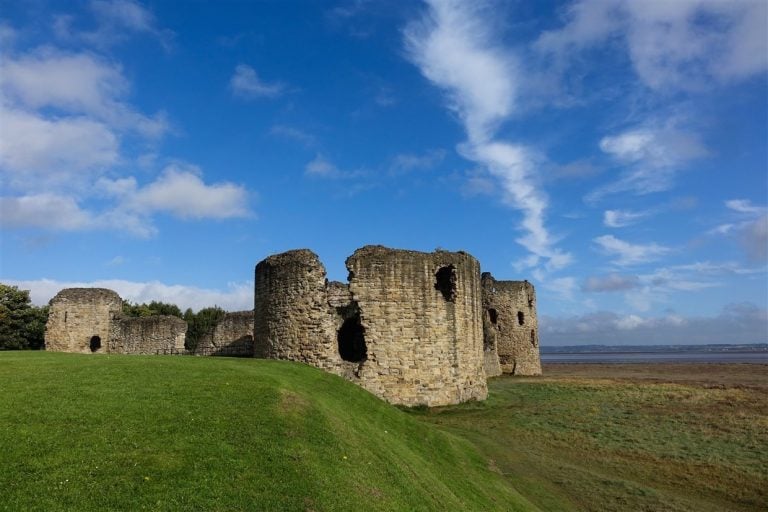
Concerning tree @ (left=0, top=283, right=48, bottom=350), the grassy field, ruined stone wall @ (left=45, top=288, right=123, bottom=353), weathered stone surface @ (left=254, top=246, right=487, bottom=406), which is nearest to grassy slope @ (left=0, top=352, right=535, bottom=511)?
the grassy field

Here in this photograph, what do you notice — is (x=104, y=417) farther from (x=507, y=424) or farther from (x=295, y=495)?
(x=507, y=424)

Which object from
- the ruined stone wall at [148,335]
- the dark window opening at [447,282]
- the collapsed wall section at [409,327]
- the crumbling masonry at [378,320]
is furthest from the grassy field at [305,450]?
the ruined stone wall at [148,335]

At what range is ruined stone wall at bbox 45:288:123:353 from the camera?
117 feet

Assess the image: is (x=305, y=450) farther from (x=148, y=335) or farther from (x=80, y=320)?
(x=80, y=320)

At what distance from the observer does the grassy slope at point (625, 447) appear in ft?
47.0

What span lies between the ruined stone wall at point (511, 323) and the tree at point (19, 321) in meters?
35.1

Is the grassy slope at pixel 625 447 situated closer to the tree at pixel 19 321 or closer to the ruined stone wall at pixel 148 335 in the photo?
the ruined stone wall at pixel 148 335

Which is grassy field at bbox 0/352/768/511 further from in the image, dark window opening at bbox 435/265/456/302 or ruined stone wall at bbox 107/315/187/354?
ruined stone wall at bbox 107/315/187/354

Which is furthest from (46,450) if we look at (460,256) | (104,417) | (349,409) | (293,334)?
(460,256)

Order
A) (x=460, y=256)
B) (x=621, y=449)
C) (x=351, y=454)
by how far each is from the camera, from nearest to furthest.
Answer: (x=351, y=454) → (x=621, y=449) → (x=460, y=256)

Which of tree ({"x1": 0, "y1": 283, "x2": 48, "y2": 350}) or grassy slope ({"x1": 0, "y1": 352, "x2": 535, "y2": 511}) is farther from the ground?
tree ({"x1": 0, "y1": 283, "x2": 48, "y2": 350})

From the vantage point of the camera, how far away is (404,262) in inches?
955

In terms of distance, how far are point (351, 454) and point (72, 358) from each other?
9980mm

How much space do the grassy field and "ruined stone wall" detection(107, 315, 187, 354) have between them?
61.3ft
